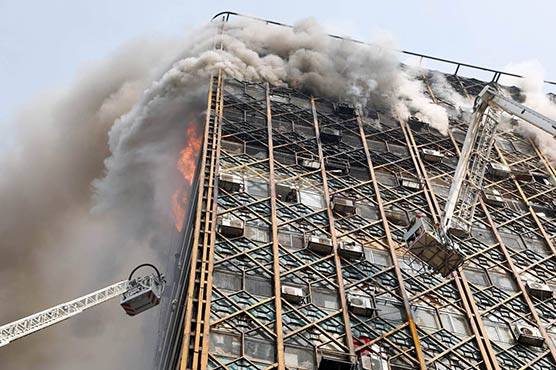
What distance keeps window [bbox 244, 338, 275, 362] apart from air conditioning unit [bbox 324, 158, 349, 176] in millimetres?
13053

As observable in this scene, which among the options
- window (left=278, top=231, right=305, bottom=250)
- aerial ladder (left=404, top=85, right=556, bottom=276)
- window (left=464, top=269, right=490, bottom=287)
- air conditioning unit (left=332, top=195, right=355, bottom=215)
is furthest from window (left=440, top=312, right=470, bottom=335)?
air conditioning unit (left=332, top=195, right=355, bottom=215)

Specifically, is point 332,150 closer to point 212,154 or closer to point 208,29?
point 212,154

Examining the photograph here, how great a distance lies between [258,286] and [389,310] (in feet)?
17.9

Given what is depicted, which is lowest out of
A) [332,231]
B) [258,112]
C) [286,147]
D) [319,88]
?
[332,231]

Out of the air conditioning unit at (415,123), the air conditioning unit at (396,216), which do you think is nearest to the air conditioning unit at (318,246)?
the air conditioning unit at (396,216)

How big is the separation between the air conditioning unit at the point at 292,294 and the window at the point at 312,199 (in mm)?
6268

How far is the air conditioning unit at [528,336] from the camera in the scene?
31266 millimetres

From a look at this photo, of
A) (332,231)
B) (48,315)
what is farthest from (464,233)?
(48,315)

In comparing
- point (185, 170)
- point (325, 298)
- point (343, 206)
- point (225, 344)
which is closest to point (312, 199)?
point (343, 206)

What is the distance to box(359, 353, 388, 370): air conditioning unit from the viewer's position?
27.6 meters

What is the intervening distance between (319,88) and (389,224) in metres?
12.7

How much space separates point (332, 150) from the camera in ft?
131

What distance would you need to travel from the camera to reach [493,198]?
132 ft

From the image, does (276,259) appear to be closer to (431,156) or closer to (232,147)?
(232,147)
